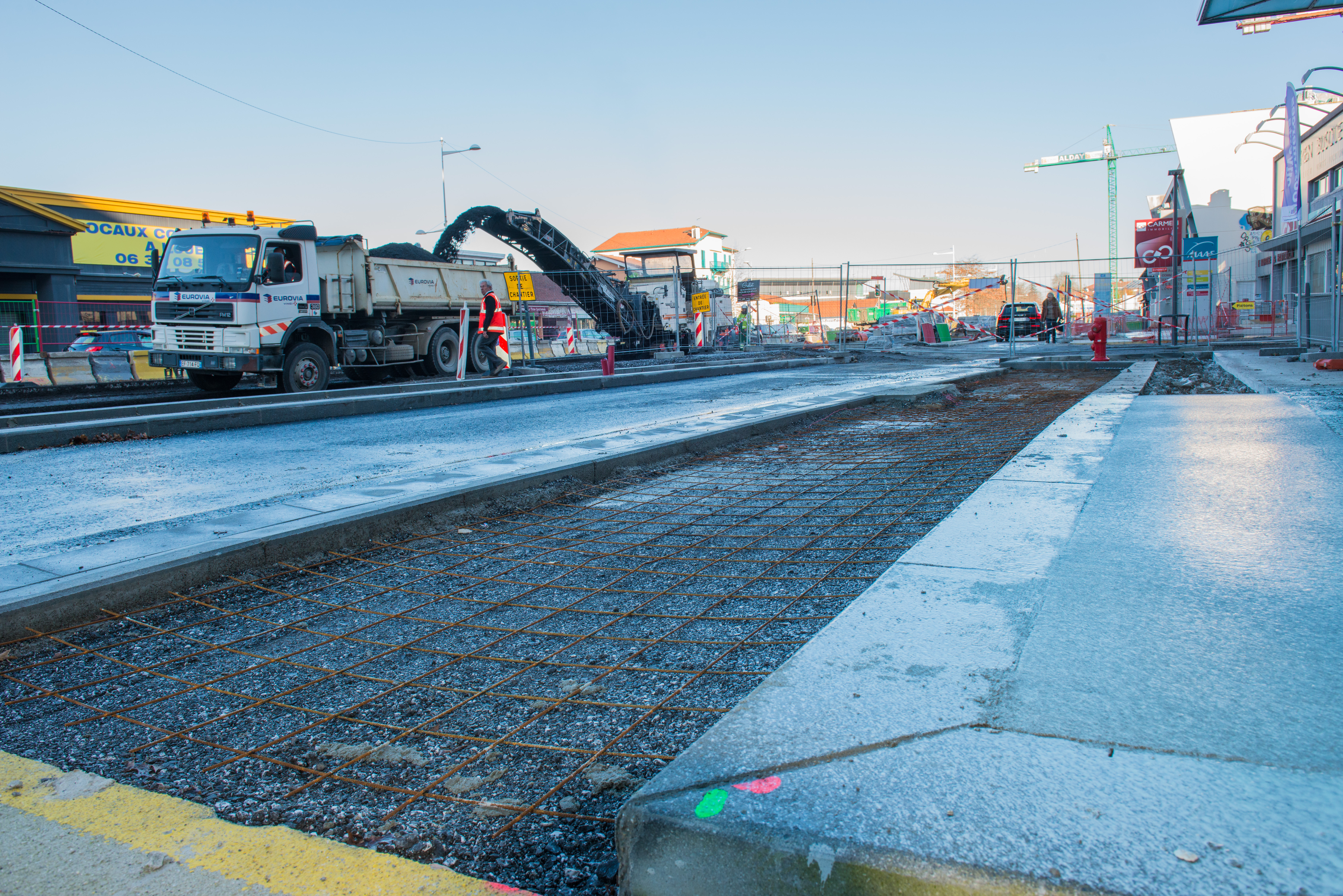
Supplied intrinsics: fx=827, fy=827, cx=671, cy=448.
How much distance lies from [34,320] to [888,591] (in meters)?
29.9

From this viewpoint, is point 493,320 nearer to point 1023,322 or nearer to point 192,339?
point 192,339

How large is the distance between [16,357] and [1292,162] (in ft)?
83.3

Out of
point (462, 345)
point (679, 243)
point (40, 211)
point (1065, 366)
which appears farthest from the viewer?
point (679, 243)

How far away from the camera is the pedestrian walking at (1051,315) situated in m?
32.1

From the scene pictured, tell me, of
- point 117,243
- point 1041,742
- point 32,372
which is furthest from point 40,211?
point 1041,742

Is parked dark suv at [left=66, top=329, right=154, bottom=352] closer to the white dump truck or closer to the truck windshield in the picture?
the white dump truck

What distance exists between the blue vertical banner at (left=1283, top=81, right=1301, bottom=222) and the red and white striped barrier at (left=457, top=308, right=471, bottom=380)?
14.6m

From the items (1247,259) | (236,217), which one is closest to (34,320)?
(236,217)

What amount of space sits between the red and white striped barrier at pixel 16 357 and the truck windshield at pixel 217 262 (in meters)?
6.50

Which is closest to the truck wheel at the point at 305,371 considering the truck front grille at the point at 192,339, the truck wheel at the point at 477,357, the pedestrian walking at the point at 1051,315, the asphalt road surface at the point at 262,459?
the truck front grille at the point at 192,339

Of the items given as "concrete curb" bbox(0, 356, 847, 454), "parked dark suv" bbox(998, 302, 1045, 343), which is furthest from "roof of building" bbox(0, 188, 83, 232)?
"parked dark suv" bbox(998, 302, 1045, 343)

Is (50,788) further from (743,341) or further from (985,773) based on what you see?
(743,341)

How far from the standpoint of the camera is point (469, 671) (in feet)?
9.22

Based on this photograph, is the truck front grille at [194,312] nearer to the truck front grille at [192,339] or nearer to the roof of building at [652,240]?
the truck front grille at [192,339]
